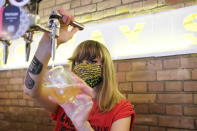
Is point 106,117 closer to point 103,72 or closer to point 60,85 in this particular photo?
point 103,72

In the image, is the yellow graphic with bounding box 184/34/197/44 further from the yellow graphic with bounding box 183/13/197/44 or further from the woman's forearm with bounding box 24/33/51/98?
the woman's forearm with bounding box 24/33/51/98

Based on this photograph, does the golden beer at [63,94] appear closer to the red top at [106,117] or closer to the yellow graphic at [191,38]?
the red top at [106,117]

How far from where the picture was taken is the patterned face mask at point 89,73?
4.20 ft

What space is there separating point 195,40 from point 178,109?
0.59 meters

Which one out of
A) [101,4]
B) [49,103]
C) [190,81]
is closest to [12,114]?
[49,103]

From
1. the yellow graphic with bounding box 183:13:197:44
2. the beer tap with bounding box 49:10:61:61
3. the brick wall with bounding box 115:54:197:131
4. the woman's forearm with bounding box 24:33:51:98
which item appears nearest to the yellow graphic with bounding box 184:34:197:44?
the yellow graphic with bounding box 183:13:197:44

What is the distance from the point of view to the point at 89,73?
1.29 meters

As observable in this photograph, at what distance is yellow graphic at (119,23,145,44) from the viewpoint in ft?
6.17

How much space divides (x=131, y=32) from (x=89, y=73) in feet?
2.74

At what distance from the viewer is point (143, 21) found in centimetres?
187

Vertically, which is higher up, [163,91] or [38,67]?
[38,67]

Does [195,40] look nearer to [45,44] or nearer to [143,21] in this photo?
[143,21]

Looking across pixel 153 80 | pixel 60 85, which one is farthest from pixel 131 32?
pixel 60 85

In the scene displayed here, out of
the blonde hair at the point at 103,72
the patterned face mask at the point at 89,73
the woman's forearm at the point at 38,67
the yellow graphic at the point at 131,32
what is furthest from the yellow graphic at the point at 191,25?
the woman's forearm at the point at 38,67
